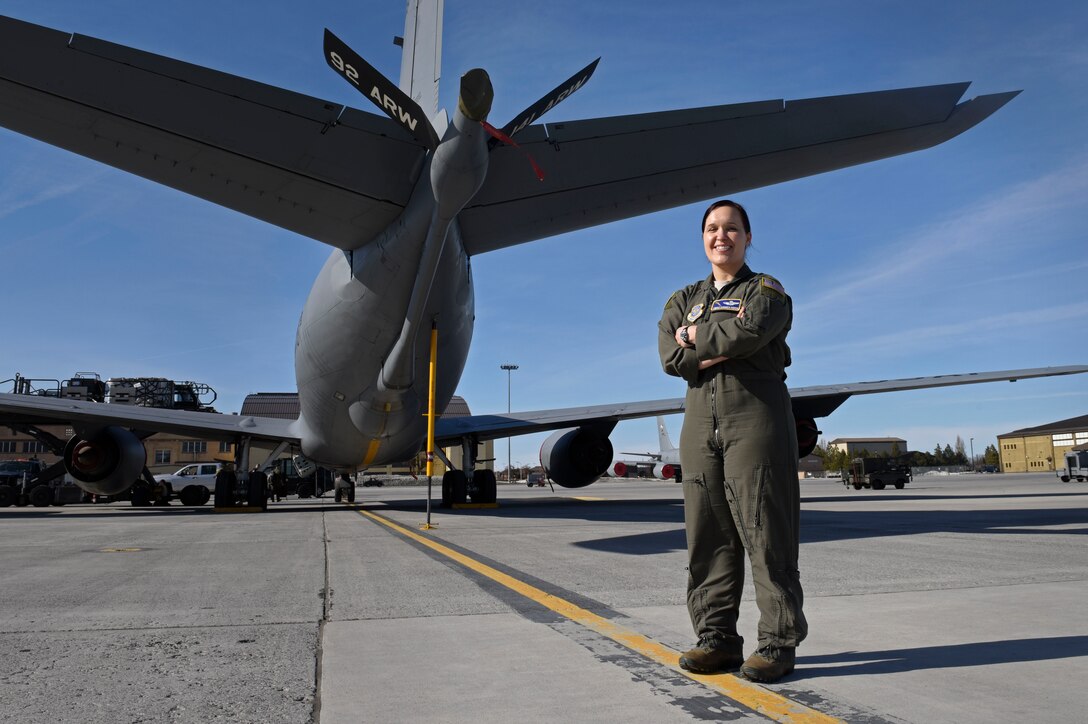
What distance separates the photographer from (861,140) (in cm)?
774

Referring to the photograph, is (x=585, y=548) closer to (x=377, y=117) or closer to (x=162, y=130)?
(x=377, y=117)

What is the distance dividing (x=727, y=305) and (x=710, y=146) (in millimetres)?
5239

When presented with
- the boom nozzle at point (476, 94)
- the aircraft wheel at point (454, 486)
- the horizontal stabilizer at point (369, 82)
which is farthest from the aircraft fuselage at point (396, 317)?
the aircraft wheel at point (454, 486)

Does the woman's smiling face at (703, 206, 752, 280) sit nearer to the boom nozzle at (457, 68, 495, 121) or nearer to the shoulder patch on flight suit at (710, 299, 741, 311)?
the shoulder patch on flight suit at (710, 299, 741, 311)

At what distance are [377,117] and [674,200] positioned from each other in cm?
335

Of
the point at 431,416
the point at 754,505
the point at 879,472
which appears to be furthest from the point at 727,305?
the point at 879,472

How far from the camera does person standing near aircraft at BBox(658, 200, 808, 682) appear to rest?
297 centimetres

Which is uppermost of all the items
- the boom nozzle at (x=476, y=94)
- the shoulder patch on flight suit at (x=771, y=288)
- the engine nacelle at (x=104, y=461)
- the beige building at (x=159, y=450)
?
the boom nozzle at (x=476, y=94)

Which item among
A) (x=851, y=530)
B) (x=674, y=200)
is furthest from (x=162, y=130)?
(x=851, y=530)

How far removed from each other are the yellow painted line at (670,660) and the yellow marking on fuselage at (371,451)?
31.5 ft

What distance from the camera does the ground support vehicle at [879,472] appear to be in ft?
126

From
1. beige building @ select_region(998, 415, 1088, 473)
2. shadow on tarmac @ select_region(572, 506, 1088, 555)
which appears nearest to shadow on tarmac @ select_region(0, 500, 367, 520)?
shadow on tarmac @ select_region(572, 506, 1088, 555)

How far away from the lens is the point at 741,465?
3029 millimetres

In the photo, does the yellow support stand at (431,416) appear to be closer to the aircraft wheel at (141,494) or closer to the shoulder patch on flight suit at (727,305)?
the shoulder patch on flight suit at (727,305)
